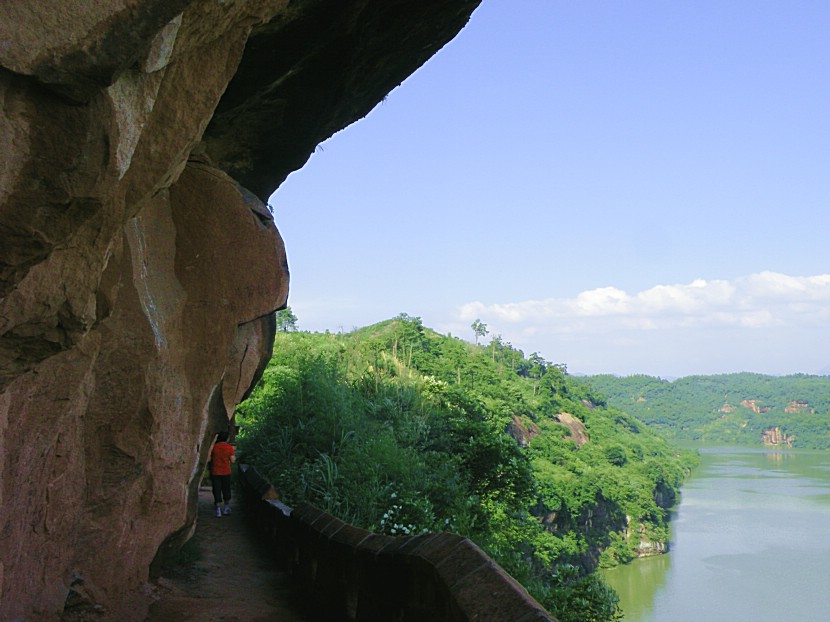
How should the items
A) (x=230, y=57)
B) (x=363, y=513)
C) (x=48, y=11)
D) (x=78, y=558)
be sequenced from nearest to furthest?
(x=48, y=11) → (x=230, y=57) → (x=78, y=558) → (x=363, y=513)

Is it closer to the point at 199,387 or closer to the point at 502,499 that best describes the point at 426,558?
the point at 199,387

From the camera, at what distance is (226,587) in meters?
7.03

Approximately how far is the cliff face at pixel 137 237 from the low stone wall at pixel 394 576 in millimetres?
1117

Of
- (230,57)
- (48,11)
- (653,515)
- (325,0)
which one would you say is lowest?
(653,515)

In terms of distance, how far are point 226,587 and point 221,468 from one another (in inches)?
153

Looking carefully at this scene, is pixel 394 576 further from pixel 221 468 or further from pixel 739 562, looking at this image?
pixel 739 562

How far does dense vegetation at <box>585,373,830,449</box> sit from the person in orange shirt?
5608 inches

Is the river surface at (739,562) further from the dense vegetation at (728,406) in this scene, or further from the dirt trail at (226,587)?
the dense vegetation at (728,406)

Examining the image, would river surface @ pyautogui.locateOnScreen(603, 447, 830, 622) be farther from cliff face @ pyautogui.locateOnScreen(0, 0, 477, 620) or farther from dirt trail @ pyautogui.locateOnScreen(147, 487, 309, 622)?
cliff face @ pyautogui.locateOnScreen(0, 0, 477, 620)

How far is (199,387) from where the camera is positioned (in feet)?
21.0

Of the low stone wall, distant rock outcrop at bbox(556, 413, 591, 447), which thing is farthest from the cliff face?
distant rock outcrop at bbox(556, 413, 591, 447)

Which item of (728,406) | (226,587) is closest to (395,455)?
(226,587)

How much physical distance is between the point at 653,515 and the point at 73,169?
5974cm

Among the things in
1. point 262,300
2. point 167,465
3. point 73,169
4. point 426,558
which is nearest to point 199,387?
point 167,465
